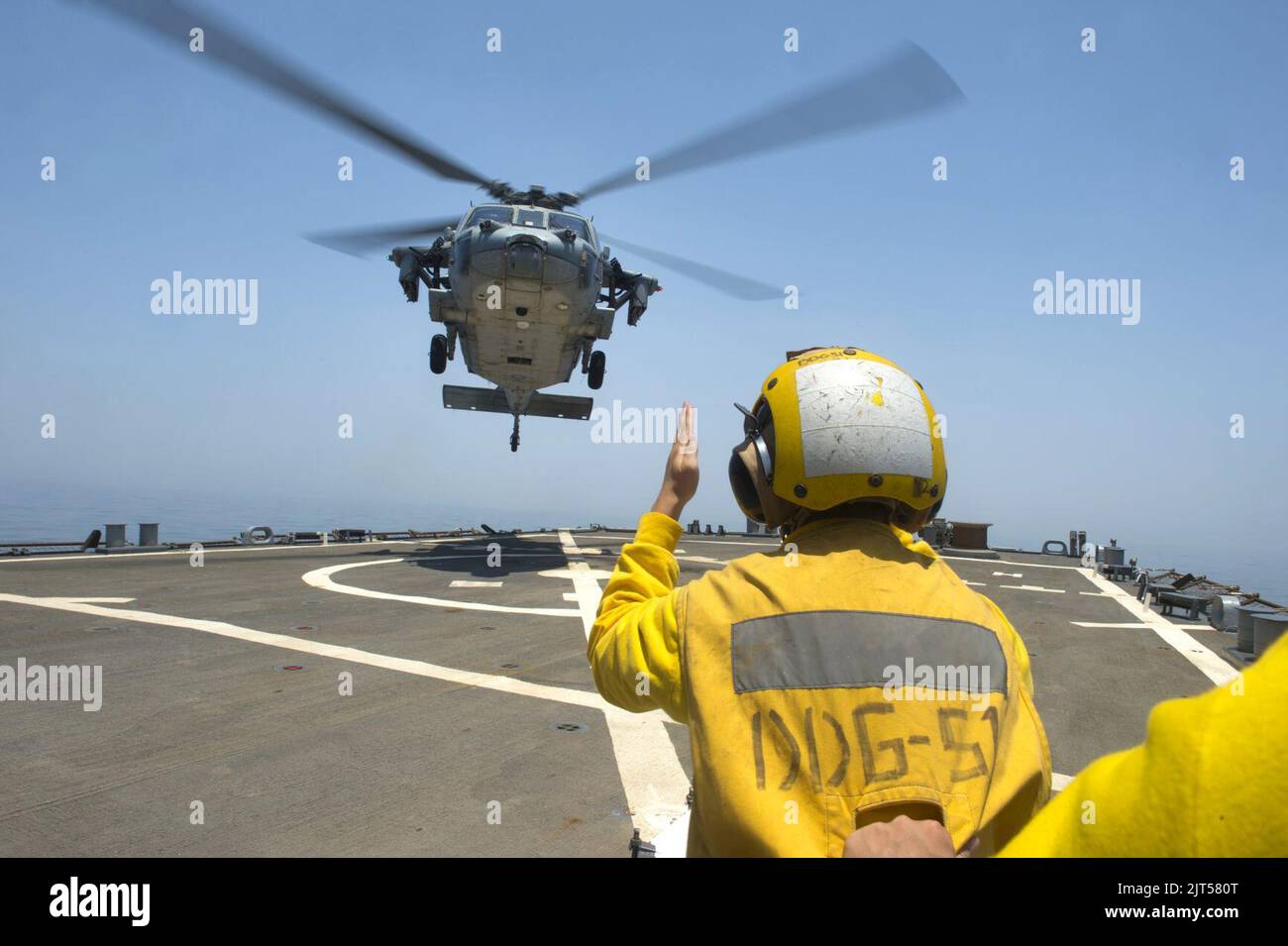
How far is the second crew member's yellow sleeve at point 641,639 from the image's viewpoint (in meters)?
1.92

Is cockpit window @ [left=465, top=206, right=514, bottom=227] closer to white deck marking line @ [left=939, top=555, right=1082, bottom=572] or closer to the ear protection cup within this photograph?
white deck marking line @ [left=939, top=555, right=1082, bottom=572]

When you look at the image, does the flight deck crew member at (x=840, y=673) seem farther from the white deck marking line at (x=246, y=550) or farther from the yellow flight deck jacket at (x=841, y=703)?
the white deck marking line at (x=246, y=550)

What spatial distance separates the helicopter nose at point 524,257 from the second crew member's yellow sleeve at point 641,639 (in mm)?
15381

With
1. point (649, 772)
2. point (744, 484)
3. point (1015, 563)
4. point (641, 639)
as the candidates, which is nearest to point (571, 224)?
point (649, 772)

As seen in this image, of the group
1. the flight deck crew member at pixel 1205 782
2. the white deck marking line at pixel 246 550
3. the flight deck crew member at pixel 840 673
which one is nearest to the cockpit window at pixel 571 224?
the white deck marking line at pixel 246 550

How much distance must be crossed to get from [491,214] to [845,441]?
1737 cm

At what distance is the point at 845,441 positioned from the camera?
207cm

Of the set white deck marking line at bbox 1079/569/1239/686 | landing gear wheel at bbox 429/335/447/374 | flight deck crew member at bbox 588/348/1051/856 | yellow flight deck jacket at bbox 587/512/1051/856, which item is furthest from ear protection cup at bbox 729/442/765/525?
landing gear wheel at bbox 429/335/447/374

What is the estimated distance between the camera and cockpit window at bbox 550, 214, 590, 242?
58.1 feet

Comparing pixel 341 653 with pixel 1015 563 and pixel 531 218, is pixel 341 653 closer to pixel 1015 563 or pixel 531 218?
pixel 531 218

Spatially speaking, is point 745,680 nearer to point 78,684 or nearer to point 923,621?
point 923,621

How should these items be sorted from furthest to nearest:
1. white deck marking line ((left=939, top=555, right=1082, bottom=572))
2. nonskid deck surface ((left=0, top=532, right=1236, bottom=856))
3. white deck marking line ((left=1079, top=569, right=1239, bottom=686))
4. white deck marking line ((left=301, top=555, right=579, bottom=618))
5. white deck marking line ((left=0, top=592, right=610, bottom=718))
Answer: white deck marking line ((left=939, top=555, right=1082, bottom=572))
white deck marking line ((left=301, top=555, right=579, bottom=618))
white deck marking line ((left=1079, top=569, right=1239, bottom=686))
white deck marking line ((left=0, top=592, right=610, bottom=718))
nonskid deck surface ((left=0, top=532, right=1236, bottom=856))

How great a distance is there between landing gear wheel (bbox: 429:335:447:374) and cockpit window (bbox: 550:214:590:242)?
5.81 m
